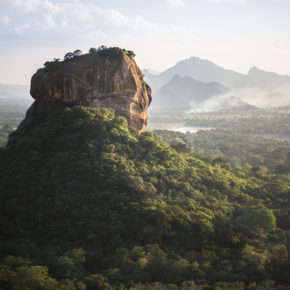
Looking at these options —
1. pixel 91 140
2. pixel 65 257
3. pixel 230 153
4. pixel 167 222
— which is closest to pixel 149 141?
pixel 91 140

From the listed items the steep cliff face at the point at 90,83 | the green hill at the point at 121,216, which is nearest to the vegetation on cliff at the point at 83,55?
the steep cliff face at the point at 90,83

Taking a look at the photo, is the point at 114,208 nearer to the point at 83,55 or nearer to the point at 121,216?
the point at 121,216

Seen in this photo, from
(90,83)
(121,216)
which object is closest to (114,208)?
(121,216)

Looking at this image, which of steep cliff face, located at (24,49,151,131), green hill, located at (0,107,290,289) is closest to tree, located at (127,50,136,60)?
steep cliff face, located at (24,49,151,131)

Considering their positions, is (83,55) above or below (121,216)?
above

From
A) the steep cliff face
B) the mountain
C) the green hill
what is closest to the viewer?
the green hill

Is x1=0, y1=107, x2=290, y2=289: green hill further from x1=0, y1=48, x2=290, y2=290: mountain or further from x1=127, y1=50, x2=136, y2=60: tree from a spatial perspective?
x1=127, y1=50, x2=136, y2=60: tree
